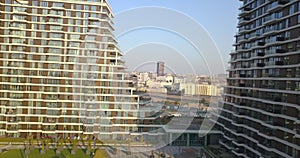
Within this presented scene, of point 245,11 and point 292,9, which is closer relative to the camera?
point 292,9

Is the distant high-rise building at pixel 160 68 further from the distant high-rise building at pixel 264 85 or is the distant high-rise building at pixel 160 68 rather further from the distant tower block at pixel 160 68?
the distant high-rise building at pixel 264 85

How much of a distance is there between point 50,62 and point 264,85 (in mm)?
4995

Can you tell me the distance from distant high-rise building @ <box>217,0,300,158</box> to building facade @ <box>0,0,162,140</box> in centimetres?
298

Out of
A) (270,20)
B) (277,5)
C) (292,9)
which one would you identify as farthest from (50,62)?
(292,9)

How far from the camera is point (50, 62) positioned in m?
7.76

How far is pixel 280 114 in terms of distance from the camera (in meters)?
5.43

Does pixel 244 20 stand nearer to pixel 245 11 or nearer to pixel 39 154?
pixel 245 11

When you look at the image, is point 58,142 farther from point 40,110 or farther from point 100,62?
point 100,62

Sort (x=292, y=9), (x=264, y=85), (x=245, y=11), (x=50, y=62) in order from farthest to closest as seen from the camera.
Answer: (x=50, y=62) < (x=245, y=11) < (x=264, y=85) < (x=292, y=9)

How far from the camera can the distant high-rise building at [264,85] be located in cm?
523

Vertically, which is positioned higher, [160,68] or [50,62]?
[50,62]

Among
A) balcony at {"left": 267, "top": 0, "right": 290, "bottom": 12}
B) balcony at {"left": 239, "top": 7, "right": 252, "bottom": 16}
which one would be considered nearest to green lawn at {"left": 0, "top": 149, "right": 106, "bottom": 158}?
balcony at {"left": 267, "top": 0, "right": 290, "bottom": 12}

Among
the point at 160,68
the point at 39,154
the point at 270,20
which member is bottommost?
the point at 39,154

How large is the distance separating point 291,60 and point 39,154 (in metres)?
4.97
